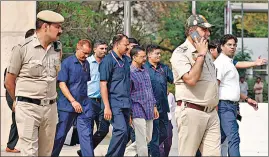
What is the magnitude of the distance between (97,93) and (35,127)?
141 inches

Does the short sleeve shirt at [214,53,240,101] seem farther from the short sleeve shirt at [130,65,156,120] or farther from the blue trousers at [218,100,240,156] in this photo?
the short sleeve shirt at [130,65,156,120]

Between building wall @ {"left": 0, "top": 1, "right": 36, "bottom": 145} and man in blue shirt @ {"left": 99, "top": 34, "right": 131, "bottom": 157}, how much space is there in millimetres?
2311

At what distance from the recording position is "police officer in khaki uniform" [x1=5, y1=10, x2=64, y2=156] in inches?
271

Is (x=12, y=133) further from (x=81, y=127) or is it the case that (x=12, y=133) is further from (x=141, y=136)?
(x=141, y=136)

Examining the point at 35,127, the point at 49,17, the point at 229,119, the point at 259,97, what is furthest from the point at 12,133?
the point at 259,97

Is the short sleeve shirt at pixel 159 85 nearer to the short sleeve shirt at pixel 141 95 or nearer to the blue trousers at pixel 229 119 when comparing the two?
the short sleeve shirt at pixel 141 95

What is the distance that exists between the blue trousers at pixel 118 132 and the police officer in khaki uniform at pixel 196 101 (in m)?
2.12

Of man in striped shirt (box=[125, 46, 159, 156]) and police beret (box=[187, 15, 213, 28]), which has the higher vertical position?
police beret (box=[187, 15, 213, 28])

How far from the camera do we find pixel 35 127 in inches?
272

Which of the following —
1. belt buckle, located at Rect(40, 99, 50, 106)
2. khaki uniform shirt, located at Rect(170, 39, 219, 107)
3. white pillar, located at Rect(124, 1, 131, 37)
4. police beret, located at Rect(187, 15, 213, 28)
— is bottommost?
belt buckle, located at Rect(40, 99, 50, 106)

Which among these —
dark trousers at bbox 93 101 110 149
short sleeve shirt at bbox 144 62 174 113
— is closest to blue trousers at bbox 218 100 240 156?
short sleeve shirt at bbox 144 62 174 113

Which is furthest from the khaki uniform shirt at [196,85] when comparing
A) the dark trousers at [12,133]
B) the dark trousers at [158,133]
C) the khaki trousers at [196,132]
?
the dark trousers at [12,133]

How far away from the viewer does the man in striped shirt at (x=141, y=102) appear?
366 inches

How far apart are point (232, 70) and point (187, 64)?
2.38 meters
